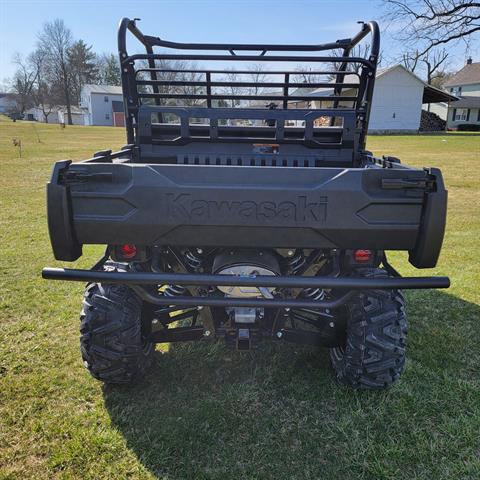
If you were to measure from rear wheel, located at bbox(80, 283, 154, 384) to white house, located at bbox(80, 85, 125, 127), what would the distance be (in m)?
68.1

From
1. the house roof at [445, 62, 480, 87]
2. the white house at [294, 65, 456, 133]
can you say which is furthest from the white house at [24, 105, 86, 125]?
the house roof at [445, 62, 480, 87]

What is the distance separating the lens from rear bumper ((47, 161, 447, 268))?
2.01 meters

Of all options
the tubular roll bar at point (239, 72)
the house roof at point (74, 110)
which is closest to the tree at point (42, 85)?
the house roof at point (74, 110)

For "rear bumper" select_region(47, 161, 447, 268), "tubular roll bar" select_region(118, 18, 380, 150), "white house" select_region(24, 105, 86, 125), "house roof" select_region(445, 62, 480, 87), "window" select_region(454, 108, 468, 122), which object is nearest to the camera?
"rear bumper" select_region(47, 161, 447, 268)

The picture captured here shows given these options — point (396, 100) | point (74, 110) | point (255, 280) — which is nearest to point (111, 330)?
point (255, 280)

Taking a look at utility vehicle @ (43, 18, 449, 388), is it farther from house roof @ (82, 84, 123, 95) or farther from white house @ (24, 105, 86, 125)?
white house @ (24, 105, 86, 125)

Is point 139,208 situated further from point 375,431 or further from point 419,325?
point 419,325

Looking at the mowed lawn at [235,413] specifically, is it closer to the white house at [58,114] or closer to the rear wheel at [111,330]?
the rear wheel at [111,330]

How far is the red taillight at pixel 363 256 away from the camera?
2.31 m

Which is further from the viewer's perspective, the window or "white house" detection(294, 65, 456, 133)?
the window

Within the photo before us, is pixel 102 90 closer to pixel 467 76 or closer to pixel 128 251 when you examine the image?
pixel 467 76

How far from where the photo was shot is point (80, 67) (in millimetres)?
72250

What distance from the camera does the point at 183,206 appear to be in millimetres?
2033

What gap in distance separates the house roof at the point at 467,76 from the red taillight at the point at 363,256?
69316 millimetres
